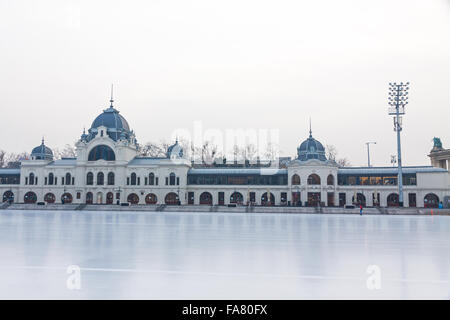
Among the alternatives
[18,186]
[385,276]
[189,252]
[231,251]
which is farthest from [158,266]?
[18,186]

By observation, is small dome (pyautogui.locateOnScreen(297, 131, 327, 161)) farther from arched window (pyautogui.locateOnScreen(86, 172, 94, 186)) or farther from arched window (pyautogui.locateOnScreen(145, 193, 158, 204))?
arched window (pyautogui.locateOnScreen(86, 172, 94, 186))

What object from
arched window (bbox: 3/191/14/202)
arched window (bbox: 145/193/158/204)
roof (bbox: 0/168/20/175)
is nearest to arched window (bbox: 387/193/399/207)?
arched window (bbox: 145/193/158/204)

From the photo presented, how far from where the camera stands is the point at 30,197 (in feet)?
251

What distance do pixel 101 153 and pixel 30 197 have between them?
18.6 meters

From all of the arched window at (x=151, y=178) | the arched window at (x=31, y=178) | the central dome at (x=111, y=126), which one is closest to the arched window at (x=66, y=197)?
the arched window at (x=31, y=178)

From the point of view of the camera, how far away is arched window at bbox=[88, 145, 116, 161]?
74.9 meters

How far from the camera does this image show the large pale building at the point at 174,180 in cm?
6819

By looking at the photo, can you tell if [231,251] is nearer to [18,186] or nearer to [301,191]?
[301,191]

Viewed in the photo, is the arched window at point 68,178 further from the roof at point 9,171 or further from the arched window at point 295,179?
the arched window at point 295,179
